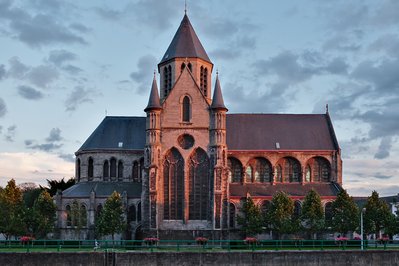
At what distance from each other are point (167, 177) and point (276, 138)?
18536 mm

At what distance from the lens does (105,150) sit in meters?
88.5

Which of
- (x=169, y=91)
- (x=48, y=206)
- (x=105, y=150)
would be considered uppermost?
(x=169, y=91)

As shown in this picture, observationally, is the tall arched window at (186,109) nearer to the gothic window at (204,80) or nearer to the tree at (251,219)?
the gothic window at (204,80)

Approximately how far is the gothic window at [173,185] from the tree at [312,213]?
15196 mm

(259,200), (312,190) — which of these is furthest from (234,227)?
(312,190)

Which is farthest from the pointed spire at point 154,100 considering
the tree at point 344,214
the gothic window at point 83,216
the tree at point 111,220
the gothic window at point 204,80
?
the tree at point 344,214

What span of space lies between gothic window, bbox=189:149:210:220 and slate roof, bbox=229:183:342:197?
6654 mm

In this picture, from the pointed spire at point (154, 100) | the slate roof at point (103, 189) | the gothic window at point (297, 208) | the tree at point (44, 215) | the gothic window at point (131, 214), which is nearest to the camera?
the tree at point (44, 215)

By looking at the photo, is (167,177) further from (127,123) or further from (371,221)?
(371,221)

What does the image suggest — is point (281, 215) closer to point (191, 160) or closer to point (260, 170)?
point (260, 170)

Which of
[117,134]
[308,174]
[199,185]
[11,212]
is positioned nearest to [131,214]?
[199,185]

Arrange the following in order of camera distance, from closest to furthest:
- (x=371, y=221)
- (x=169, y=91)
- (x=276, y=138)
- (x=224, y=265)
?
(x=224, y=265)
(x=371, y=221)
(x=169, y=91)
(x=276, y=138)

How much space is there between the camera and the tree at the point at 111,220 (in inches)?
3056

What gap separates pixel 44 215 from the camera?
266 ft
